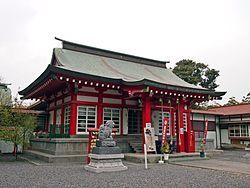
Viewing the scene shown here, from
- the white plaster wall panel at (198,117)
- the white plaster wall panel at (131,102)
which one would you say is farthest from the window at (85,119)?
the white plaster wall panel at (198,117)

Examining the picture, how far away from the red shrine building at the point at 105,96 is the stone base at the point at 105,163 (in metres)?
3.74

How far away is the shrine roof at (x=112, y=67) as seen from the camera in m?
13.3

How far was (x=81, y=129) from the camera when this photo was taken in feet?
43.8

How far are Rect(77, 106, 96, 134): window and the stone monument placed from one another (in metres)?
4.20

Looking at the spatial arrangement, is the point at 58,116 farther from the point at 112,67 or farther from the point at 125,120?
the point at 112,67

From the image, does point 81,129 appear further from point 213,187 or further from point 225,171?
point 213,187

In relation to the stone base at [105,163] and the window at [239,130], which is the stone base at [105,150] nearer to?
the stone base at [105,163]

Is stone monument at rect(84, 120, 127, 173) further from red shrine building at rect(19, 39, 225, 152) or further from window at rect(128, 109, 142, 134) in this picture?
window at rect(128, 109, 142, 134)

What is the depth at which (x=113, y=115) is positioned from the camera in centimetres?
1452

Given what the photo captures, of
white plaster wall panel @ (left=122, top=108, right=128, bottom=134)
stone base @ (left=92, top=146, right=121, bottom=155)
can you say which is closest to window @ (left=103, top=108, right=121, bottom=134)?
white plaster wall panel @ (left=122, top=108, right=128, bottom=134)

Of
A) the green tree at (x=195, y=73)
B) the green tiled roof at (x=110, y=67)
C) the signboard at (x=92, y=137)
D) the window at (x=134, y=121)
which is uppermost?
the green tree at (x=195, y=73)

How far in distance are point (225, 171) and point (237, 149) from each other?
15510mm

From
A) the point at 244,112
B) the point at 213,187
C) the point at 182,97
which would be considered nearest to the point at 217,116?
the point at 244,112

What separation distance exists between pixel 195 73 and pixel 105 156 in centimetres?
3266
